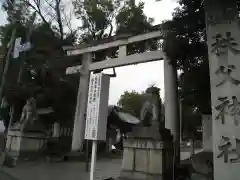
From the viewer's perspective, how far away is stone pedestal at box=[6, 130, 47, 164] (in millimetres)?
11541

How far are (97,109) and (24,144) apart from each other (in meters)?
8.51

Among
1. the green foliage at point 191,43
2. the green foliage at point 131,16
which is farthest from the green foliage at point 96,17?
the green foliage at point 191,43

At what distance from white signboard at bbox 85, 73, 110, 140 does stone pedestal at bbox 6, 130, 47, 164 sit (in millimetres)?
8095

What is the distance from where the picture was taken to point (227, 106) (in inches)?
211

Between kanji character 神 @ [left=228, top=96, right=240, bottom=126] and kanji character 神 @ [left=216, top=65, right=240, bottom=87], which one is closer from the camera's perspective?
kanji character 神 @ [left=228, top=96, right=240, bottom=126]

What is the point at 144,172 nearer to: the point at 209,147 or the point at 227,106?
the point at 227,106

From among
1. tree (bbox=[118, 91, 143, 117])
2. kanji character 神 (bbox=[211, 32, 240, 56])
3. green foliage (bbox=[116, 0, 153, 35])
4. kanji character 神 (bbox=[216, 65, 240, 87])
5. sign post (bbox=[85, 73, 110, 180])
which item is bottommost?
sign post (bbox=[85, 73, 110, 180])

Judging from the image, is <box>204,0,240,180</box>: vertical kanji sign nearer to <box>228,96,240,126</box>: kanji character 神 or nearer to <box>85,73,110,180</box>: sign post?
<box>228,96,240,126</box>: kanji character 神

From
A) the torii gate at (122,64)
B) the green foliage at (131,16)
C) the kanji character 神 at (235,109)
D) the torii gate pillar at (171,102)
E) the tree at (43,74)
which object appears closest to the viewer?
the kanji character 神 at (235,109)

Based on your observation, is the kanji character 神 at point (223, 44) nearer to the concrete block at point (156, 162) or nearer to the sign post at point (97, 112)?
the sign post at point (97, 112)

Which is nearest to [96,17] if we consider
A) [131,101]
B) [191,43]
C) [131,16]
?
[131,16]

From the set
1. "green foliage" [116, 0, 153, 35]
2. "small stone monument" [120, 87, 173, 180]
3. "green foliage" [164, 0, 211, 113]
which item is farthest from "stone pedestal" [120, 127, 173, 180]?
"green foliage" [116, 0, 153, 35]

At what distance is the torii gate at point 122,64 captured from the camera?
34.2ft

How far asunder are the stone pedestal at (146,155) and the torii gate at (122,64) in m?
2.80
